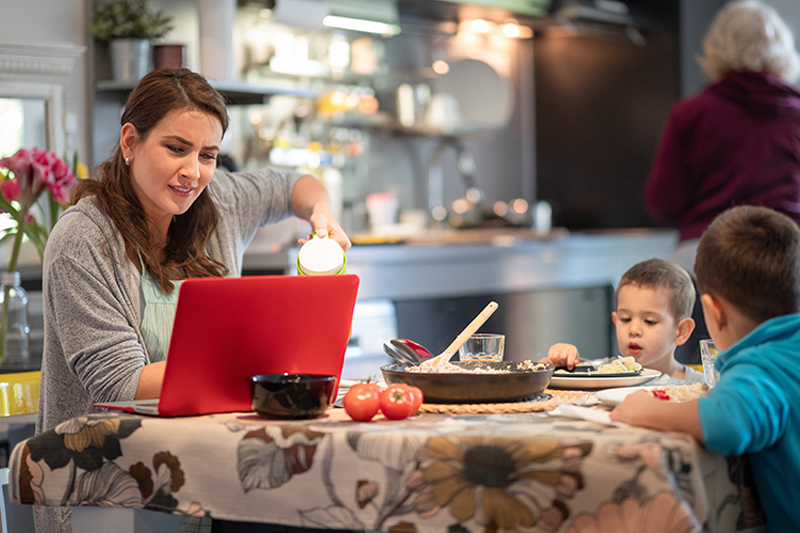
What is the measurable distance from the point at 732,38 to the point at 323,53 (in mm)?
2274

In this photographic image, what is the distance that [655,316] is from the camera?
1.81 m

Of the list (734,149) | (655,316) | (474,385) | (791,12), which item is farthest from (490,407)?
(791,12)

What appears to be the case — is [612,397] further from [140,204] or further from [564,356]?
[140,204]

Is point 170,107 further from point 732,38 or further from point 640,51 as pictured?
point 640,51

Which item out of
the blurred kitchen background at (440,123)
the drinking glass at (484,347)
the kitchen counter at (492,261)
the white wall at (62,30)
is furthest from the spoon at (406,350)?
the white wall at (62,30)

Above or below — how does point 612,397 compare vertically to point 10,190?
below

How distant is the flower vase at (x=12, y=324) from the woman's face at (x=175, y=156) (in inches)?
31.1

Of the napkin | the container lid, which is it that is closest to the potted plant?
the container lid

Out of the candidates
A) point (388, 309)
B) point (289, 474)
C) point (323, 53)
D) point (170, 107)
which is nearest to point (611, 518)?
point (289, 474)

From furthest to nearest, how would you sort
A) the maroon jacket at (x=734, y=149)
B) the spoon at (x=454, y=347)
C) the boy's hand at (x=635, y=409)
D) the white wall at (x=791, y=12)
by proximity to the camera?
the white wall at (x=791, y=12), the maroon jacket at (x=734, y=149), the spoon at (x=454, y=347), the boy's hand at (x=635, y=409)

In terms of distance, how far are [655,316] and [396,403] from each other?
850 mm

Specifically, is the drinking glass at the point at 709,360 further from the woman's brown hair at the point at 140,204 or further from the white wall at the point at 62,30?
the white wall at the point at 62,30

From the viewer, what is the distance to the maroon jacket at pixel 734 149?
287 cm

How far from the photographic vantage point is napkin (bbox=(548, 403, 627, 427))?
1.10m
